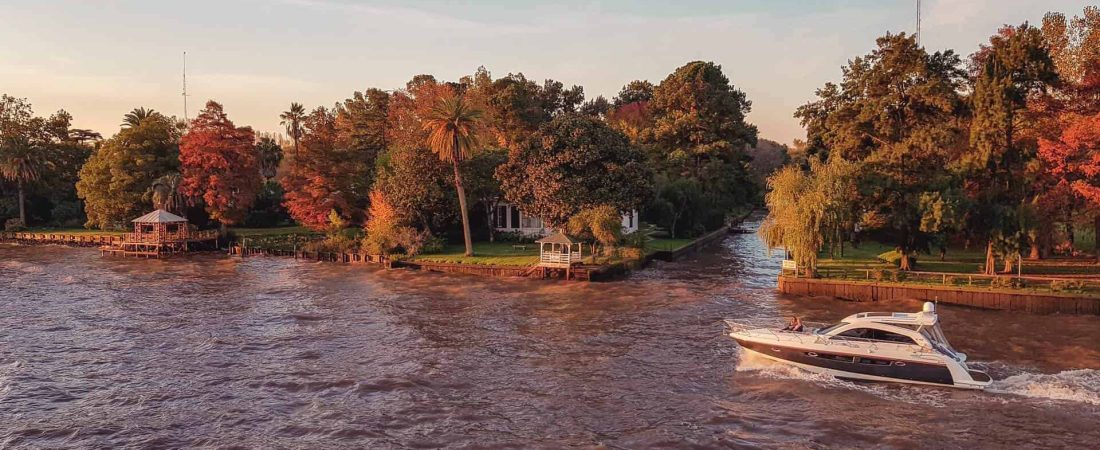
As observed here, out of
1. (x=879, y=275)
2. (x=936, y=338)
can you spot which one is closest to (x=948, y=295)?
(x=879, y=275)

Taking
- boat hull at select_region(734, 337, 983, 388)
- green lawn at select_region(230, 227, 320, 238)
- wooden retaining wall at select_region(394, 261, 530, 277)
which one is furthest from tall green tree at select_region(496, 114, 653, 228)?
green lawn at select_region(230, 227, 320, 238)

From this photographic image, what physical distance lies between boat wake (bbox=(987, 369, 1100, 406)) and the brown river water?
0.08 meters

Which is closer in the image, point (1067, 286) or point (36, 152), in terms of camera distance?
point (1067, 286)

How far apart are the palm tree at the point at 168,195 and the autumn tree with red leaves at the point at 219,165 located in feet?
5.00

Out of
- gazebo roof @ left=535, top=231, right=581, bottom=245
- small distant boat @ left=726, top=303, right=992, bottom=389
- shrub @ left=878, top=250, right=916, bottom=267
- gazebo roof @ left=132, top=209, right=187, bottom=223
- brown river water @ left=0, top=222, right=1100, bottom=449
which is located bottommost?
brown river water @ left=0, top=222, right=1100, bottom=449

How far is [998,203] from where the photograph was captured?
36188 millimetres

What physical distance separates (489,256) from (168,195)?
37.9 meters

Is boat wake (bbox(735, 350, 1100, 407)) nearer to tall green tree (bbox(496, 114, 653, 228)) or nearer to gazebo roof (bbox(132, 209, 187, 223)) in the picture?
tall green tree (bbox(496, 114, 653, 228))

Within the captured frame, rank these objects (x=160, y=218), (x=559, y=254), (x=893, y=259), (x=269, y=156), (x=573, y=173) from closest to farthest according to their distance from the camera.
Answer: (x=893, y=259) → (x=559, y=254) → (x=573, y=173) → (x=160, y=218) → (x=269, y=156)

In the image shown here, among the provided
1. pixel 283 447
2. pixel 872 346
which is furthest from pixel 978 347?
pixel 283 447

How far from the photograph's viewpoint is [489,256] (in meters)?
51.5

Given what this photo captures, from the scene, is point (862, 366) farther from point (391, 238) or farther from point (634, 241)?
point (391, 238)

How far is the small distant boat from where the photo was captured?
2094cm

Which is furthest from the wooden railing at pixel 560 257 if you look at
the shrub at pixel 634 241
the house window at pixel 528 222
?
the house window at pixel 528 222
